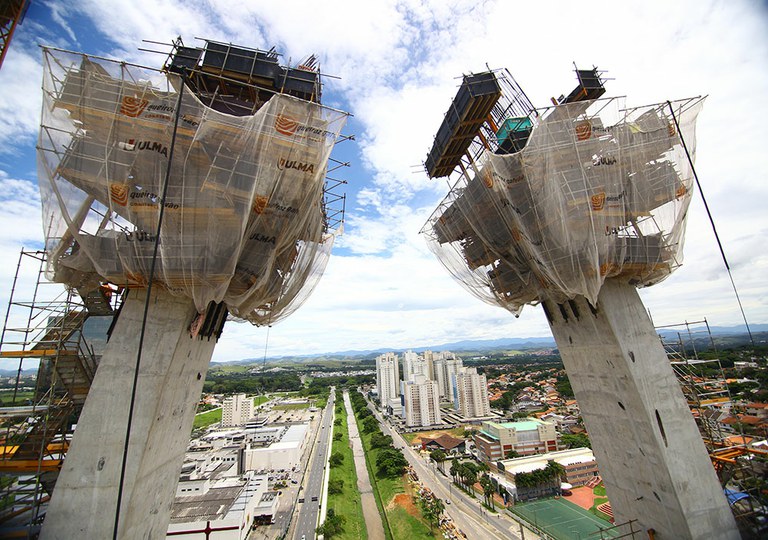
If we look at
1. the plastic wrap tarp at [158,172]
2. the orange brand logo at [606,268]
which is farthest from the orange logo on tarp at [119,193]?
the orange brand logo at [606,268]

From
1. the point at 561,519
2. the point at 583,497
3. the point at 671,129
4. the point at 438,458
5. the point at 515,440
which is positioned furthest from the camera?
the point at 515,440

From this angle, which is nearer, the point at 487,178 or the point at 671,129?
the point at 671,129

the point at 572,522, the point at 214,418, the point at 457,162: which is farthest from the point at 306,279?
the point at 214,418

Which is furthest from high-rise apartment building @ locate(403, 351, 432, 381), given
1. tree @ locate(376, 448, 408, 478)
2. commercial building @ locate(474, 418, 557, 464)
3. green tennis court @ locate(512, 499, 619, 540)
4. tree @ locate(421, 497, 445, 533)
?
tree @ locate(421, 497, 445, 533)

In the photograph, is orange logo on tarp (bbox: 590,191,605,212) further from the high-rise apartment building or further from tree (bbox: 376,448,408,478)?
the high-rise apartment building

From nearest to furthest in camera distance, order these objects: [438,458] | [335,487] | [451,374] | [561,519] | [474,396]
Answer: [561,519] → [335,487] → [438,458] → [474,396] → [451,374]

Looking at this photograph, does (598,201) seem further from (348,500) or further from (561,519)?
(348,500)

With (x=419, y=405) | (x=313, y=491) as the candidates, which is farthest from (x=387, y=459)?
(x=419, y=405)
